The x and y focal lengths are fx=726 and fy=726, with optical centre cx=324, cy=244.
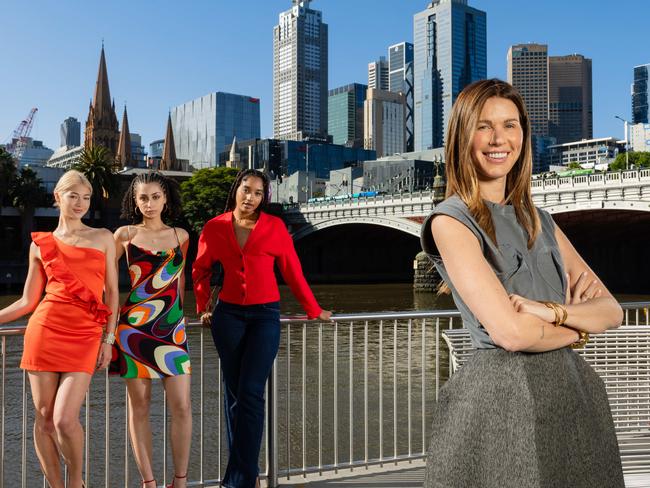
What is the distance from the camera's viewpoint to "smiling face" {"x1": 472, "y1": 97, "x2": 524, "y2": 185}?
1.69 m

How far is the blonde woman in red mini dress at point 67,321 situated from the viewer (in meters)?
3.14

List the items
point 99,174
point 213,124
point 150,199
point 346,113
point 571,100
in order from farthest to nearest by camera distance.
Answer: point 571,100 < point 346,113 < point 213,124 < point 99,174 < point 150,199

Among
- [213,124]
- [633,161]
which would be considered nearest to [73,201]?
[633,161]

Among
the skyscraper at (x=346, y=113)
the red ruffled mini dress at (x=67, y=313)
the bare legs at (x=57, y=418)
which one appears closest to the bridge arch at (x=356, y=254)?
the red ruffled mini dress at (x=67, y=313)

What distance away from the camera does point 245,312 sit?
3.66 meters

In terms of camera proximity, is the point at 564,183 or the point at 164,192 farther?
the point at 564,183

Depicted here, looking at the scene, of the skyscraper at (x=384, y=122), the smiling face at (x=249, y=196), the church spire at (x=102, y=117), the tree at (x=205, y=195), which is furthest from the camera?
the skyscraper at (x=384, y=122)

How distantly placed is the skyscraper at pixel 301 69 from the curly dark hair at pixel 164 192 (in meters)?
185

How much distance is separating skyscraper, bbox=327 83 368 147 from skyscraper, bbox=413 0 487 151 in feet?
54.6

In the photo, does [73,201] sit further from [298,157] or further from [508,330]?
[298,157]

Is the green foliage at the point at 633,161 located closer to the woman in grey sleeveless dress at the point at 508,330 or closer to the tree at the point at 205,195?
the tree at the point at 205,195

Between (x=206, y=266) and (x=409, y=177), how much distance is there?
81075mm

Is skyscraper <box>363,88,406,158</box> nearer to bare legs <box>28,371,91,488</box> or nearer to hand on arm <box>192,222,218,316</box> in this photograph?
hand on arm <box>192,222,218,316</box>

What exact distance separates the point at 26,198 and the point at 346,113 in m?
147
